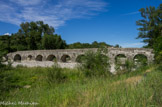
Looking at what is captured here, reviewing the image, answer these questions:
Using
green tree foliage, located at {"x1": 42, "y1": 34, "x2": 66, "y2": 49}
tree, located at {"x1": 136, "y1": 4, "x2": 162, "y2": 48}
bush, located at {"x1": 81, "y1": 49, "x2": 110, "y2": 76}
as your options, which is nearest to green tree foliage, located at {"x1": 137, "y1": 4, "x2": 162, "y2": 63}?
tree, located at {"x1": 136, "y1": 4, "x2": 162, "y2": 48}

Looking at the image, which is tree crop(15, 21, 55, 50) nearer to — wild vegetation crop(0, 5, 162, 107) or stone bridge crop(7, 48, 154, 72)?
stone bridge crop(7, 48, 154, 72)

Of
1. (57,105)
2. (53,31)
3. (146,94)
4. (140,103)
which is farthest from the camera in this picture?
(53,31)

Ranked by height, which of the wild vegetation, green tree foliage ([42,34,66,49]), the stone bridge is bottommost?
the wild vegetation

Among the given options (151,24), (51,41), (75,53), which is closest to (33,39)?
(51,41)

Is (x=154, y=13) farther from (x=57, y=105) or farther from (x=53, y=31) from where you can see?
(x=53, y=31)

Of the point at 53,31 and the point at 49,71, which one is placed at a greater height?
the point at 53,31

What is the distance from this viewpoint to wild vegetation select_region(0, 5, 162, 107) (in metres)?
2.50

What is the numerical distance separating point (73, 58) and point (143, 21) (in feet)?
43.6

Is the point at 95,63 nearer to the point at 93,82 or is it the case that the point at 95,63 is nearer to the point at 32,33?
the point at 93,82

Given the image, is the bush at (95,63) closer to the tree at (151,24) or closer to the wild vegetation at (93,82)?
the wild vegetation at (93,82)

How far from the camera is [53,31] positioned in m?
42.2

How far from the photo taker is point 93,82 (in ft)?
13.1

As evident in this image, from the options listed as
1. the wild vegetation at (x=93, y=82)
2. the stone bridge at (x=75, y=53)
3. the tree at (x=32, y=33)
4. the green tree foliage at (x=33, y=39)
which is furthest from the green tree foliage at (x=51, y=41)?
the wild vegetation at (x=93, y=82)

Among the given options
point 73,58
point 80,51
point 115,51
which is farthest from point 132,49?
point 73,58
